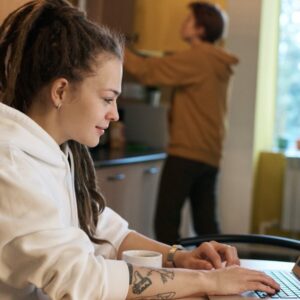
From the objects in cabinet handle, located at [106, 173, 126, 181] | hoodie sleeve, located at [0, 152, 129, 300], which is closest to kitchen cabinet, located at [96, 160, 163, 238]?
cabinet handle, located at [106, 173, 126, 181]

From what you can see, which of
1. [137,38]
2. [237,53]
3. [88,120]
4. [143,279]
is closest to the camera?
[143,279]

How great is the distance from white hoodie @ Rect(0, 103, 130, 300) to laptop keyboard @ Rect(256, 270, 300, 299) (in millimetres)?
301

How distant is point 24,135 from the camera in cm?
109

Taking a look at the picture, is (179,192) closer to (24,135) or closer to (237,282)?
(237,282)

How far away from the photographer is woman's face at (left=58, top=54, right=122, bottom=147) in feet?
3.91

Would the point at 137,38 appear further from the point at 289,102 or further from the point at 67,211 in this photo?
the point at 67,211

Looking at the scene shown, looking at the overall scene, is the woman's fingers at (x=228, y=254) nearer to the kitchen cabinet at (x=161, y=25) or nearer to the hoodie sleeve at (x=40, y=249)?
the hoodie sleeve at (x=40, y=249)

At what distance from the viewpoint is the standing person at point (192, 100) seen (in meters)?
3.12

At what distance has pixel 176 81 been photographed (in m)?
3.12

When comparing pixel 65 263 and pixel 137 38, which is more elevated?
pixel 137 38

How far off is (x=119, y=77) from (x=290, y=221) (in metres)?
3.60

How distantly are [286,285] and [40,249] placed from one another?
54cm

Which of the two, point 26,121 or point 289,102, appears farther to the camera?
point 289,102

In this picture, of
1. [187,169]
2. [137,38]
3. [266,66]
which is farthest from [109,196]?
[266,66]
